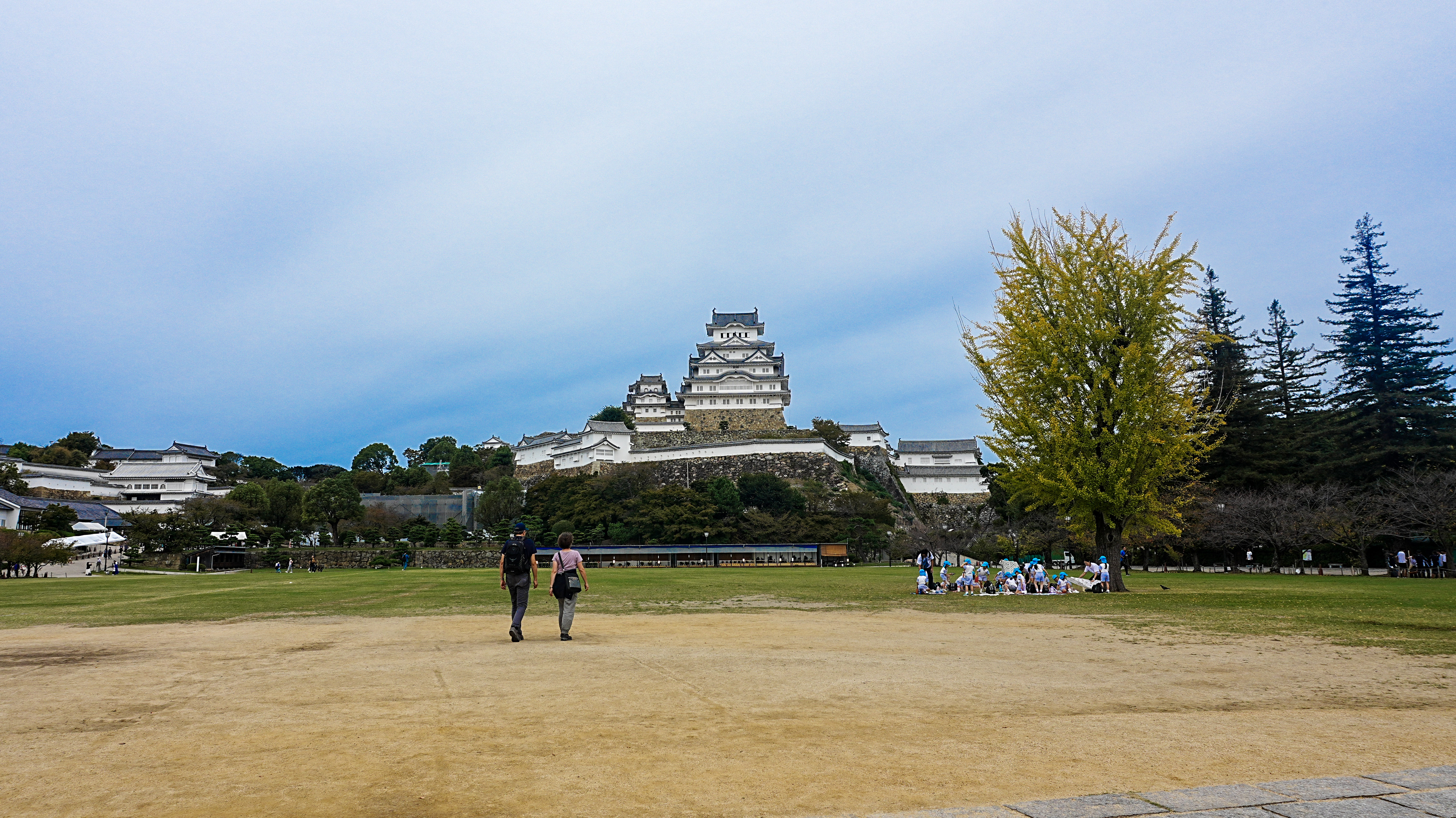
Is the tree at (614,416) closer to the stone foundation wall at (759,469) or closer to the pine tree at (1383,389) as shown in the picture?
the stone foundation wall at (759,469)

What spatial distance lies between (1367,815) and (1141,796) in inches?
30.7

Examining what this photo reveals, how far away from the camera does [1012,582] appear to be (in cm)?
1994

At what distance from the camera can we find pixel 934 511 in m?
72.2

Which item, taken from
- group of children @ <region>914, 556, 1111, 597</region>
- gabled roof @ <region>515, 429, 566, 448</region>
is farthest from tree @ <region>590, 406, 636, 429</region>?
group of children @ <region>914, 556, 1111, 597</region>

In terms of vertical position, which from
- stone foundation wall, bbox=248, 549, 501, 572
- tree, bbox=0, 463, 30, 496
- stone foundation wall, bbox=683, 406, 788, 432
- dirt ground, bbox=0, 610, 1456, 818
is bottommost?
stone foundation wall, bbox=248, 549, 501, 572

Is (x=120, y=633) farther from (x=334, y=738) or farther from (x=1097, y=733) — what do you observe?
(x=1097, y=733)

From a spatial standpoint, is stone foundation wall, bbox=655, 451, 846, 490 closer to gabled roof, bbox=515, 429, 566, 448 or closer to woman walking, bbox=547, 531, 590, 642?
gabled roof, bbox=515, 429, 566, 448

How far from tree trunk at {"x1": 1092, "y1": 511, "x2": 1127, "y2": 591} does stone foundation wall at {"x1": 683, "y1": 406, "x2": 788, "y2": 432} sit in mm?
57132

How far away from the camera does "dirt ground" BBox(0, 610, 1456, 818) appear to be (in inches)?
147

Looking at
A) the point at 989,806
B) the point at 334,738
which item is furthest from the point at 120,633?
the point at 989,806

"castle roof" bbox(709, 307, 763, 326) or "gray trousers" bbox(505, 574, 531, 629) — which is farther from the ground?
"castle roof" bbox(709, 307, 763, 326)

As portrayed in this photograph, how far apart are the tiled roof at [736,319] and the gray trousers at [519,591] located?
76.3 metres

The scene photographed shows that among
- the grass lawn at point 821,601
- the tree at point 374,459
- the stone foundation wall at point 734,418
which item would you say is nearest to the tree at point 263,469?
the tree at point 374,459

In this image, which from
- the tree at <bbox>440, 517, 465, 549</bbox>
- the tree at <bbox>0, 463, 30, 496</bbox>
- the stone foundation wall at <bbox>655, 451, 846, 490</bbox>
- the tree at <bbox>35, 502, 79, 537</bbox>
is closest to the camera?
the tree at <bbox>35, 502, 79, 537</bbox>
